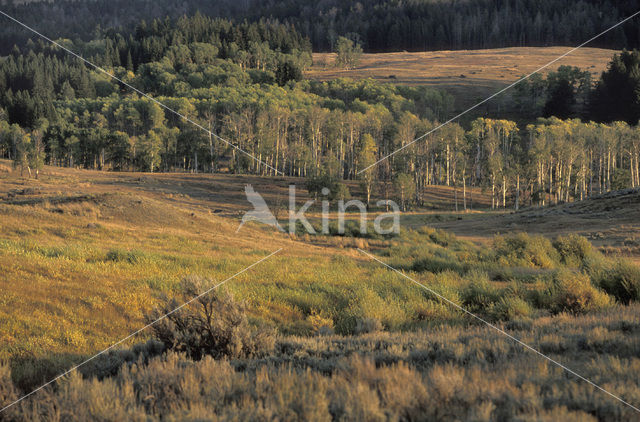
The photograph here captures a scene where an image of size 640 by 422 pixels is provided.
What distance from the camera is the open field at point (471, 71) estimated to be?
15556 cm

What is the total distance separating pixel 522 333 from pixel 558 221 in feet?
126

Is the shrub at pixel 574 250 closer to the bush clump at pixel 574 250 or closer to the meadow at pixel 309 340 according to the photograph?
the bush clump at pixel 574 250

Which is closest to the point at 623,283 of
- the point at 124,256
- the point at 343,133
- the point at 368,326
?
the point at 368,326

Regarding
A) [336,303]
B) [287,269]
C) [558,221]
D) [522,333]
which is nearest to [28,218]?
[287,269]

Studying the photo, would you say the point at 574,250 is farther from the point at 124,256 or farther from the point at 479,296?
the point at 124,256

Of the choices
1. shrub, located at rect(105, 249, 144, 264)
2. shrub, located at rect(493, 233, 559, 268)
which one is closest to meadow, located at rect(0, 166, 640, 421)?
shrub, located at rect(105, 249, 144, 264)

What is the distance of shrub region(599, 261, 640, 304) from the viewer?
11394 mm

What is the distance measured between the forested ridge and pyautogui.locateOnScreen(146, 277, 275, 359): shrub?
61.3 m

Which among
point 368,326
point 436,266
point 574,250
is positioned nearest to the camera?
point 368,326


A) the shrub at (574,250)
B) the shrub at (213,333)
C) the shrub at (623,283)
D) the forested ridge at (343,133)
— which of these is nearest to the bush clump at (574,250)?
the shrub at (574,250)

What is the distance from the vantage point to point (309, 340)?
27.2 feet

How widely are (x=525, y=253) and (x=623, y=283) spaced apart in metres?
9.98

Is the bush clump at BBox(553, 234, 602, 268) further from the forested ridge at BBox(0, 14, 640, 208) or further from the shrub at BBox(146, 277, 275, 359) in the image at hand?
the forested ridge at BBox(0, 14, 640, 208)

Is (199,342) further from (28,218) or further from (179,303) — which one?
(28,218)
